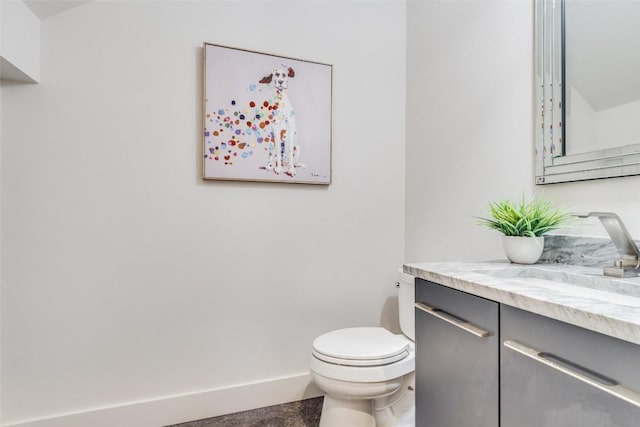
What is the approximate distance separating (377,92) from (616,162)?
1394mm

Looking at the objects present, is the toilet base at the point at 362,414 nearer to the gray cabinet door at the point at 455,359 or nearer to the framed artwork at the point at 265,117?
the gray cabinet door at the point at 455,359

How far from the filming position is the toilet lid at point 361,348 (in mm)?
1484

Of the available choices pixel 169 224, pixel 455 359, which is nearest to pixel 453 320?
pixel 455 359

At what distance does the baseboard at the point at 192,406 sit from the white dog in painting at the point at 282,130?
1185 millimetres

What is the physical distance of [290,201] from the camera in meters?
2.08

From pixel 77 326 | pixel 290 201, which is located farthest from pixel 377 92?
pixel 77 326

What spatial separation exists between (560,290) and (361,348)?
0.89 metres

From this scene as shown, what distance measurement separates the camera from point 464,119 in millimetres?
1774

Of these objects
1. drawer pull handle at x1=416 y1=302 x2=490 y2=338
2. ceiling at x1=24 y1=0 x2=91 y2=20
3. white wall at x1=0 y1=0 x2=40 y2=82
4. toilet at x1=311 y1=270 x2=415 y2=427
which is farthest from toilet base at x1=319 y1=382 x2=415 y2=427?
ceiling at x1=24 y1=0 x2=91 y2=20

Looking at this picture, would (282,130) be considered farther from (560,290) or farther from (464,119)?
(560,290)

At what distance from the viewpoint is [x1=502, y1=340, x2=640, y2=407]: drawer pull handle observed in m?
0.58

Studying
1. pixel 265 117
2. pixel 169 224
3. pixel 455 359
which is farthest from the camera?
pixel 265 117

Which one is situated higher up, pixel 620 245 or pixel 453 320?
pixel 620 245

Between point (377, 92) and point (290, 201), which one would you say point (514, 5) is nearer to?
point (377, 92)
